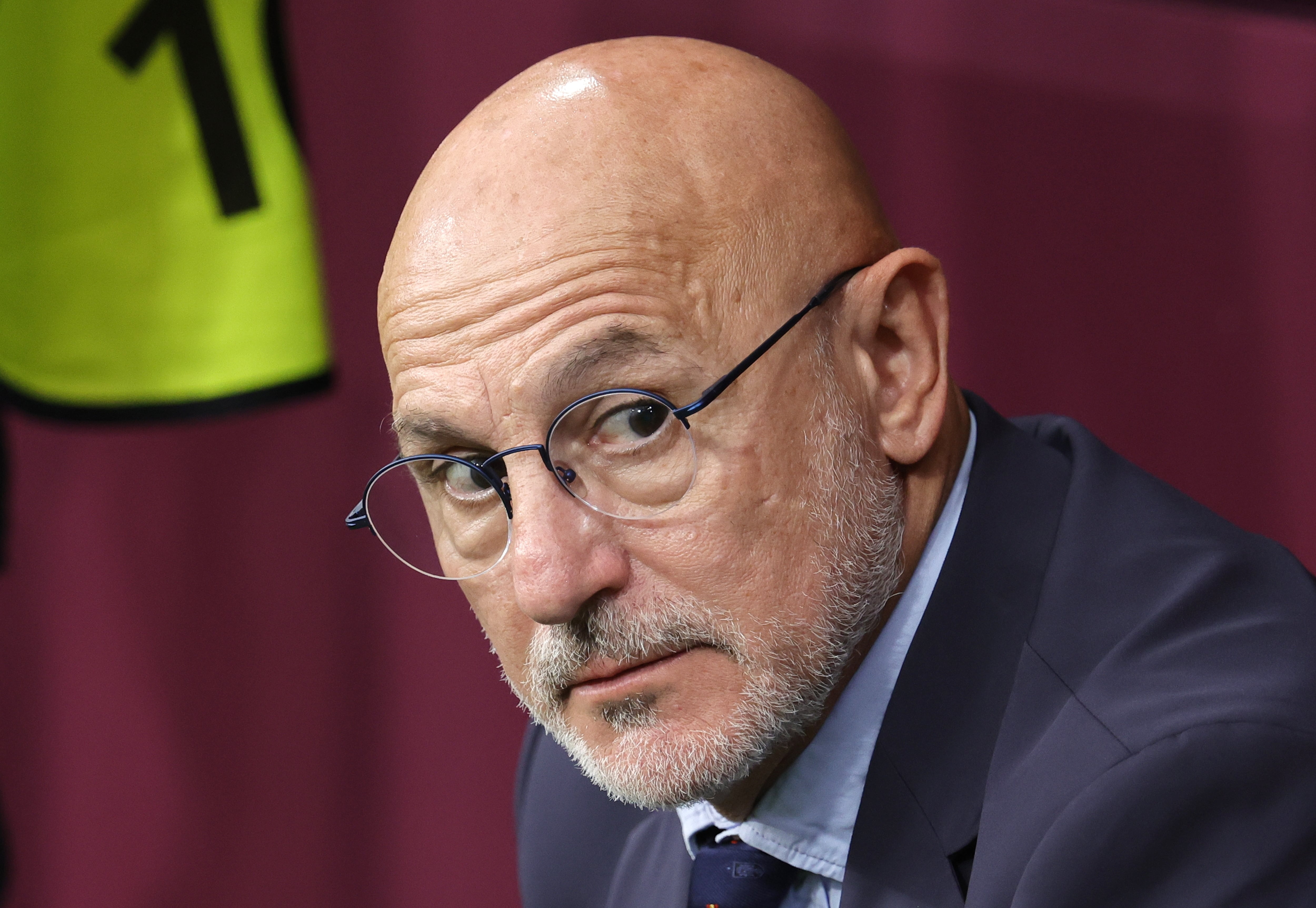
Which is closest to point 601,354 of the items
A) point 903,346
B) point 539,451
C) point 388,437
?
point 539,451

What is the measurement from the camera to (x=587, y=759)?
122 cm

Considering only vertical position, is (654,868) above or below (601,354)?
below

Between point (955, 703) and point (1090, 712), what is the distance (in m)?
0.15

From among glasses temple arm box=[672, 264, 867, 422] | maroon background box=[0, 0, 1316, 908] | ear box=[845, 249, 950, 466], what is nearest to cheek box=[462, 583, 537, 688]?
glasses temple arm box=[672, 264, 867, 422]

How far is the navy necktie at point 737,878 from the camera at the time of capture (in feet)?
4.24

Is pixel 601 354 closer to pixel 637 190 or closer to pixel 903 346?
pixel 637 190

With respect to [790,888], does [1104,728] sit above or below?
above

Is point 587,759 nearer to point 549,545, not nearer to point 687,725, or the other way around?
Answer: point 687,725

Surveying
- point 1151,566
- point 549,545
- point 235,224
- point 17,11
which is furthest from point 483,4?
point 1151,566

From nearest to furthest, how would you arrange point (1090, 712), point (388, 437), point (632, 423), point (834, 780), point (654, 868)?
1. point (1090, 712)
2. point (632, 423)
3. point (834, 780)
4. point (654, 868)
5. point (388, 437)

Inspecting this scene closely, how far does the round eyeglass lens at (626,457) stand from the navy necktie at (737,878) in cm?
41

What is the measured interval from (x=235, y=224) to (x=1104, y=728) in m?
1.55

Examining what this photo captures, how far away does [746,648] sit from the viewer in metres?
1.16

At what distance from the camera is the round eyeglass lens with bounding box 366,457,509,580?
50.2 inches
